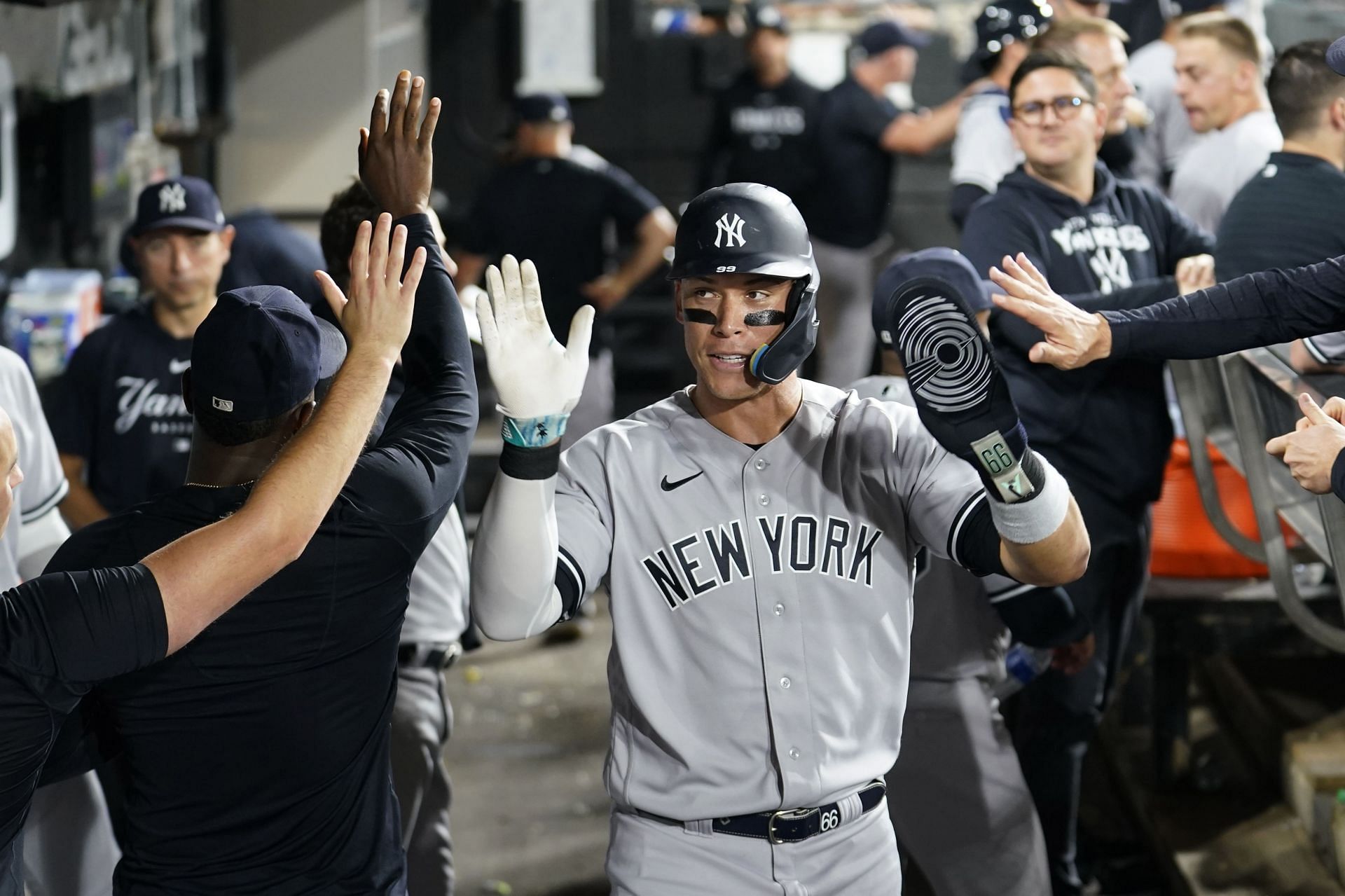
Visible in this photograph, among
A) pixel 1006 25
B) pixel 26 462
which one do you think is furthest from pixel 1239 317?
pixel 1006 25

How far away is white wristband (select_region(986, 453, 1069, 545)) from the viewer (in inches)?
90.4

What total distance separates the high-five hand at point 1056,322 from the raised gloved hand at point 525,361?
1.08 m

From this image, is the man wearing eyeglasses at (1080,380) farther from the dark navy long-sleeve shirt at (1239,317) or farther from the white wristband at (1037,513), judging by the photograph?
the white wristband at (1037,513)

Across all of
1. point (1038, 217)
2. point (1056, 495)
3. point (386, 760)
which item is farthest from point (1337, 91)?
point (386, 760)

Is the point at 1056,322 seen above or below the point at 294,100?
below

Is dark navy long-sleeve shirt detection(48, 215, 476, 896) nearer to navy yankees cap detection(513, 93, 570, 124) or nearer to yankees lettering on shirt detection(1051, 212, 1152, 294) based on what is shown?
yankees lettering on shirt detection(1051, 212, 1152, 294)

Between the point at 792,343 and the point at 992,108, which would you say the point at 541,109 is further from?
the point at 792,343

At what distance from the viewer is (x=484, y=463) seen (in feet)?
27.5

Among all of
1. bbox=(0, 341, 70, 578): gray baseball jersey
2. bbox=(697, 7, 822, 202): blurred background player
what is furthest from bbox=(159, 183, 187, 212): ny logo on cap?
bbox=(697, 7, 822, 202): blurred background player

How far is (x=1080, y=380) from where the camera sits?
12.9 feet

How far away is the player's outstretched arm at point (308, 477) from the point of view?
210 cm

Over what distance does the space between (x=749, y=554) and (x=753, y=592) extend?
6 centimetres

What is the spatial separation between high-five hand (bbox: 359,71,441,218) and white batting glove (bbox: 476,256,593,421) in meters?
0.44

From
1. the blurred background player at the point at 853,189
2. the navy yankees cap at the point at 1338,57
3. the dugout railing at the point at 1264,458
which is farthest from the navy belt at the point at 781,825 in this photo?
the blurred background player at the point at 853,189
